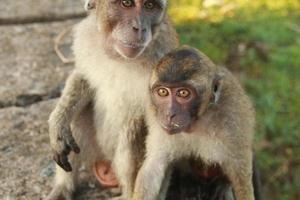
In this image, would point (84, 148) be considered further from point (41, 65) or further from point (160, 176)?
point (41, 65)

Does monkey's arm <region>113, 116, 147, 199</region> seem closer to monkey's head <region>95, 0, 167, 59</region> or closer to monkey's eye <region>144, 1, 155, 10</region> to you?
monkey's head <region>95, 0, 167, 59</region>

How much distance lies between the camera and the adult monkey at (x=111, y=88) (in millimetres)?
4707

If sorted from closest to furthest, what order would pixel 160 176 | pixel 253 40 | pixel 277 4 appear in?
pixel 160 176
pixel 253 40
pixel 277 4

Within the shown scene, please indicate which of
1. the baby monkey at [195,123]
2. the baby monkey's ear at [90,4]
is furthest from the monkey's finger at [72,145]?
the baby monkey's ear at [90,4]

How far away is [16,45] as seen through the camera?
23.4ft

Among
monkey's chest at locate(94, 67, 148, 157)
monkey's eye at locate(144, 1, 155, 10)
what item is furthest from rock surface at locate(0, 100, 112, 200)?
monkey's eye at locate(144, 1, 155, 10)

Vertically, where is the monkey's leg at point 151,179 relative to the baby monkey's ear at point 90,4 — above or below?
below

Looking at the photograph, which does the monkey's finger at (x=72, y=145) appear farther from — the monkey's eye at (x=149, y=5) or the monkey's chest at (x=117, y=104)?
the monkey's eye at (x=149, y=5)

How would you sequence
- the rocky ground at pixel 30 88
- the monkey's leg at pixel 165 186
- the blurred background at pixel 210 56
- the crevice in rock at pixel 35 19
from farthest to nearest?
1. the crevice in rock at pixel 35 19
2. the blurred background at pixel 210 56
3. the rocky ground at pixel 30 88
4. the monkey's leg at pixel 165 186

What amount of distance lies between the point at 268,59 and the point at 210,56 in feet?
2.09

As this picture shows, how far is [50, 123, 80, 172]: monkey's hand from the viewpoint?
5.12 meters

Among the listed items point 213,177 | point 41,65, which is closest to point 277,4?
point 41,65

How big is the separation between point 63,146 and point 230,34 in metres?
3.59

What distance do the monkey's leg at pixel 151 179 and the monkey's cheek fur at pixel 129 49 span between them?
674mm
